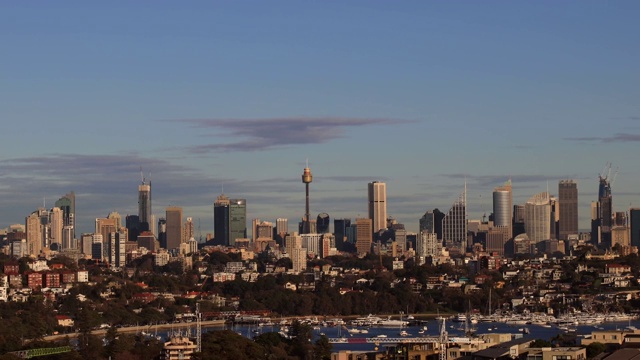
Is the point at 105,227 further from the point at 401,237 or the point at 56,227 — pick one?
the point at 401,237

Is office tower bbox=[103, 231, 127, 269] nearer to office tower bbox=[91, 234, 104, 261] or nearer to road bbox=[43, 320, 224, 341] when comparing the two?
office tower bbox=[91, 234, 104, 261]

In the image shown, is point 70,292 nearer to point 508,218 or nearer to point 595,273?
point 595,273

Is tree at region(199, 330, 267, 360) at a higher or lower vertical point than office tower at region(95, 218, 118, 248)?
lower

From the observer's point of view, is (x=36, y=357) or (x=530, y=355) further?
(x=36, y=357)

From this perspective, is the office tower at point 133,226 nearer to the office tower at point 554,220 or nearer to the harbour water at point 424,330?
the office tower at point 554,220

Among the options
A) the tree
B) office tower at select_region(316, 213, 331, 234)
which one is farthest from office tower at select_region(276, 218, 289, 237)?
the tree

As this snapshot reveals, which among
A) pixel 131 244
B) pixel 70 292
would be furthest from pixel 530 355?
pixel 131 244

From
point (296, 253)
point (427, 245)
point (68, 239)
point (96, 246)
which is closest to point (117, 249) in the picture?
point (96, 246)

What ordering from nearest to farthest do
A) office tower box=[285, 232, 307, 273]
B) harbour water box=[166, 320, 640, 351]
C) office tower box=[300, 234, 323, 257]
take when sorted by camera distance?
harbour water box=[166, 320, 640, 351]
office tower box=[285, 232, 307, 273]
office tower box=[300, 234, 323, 257]
